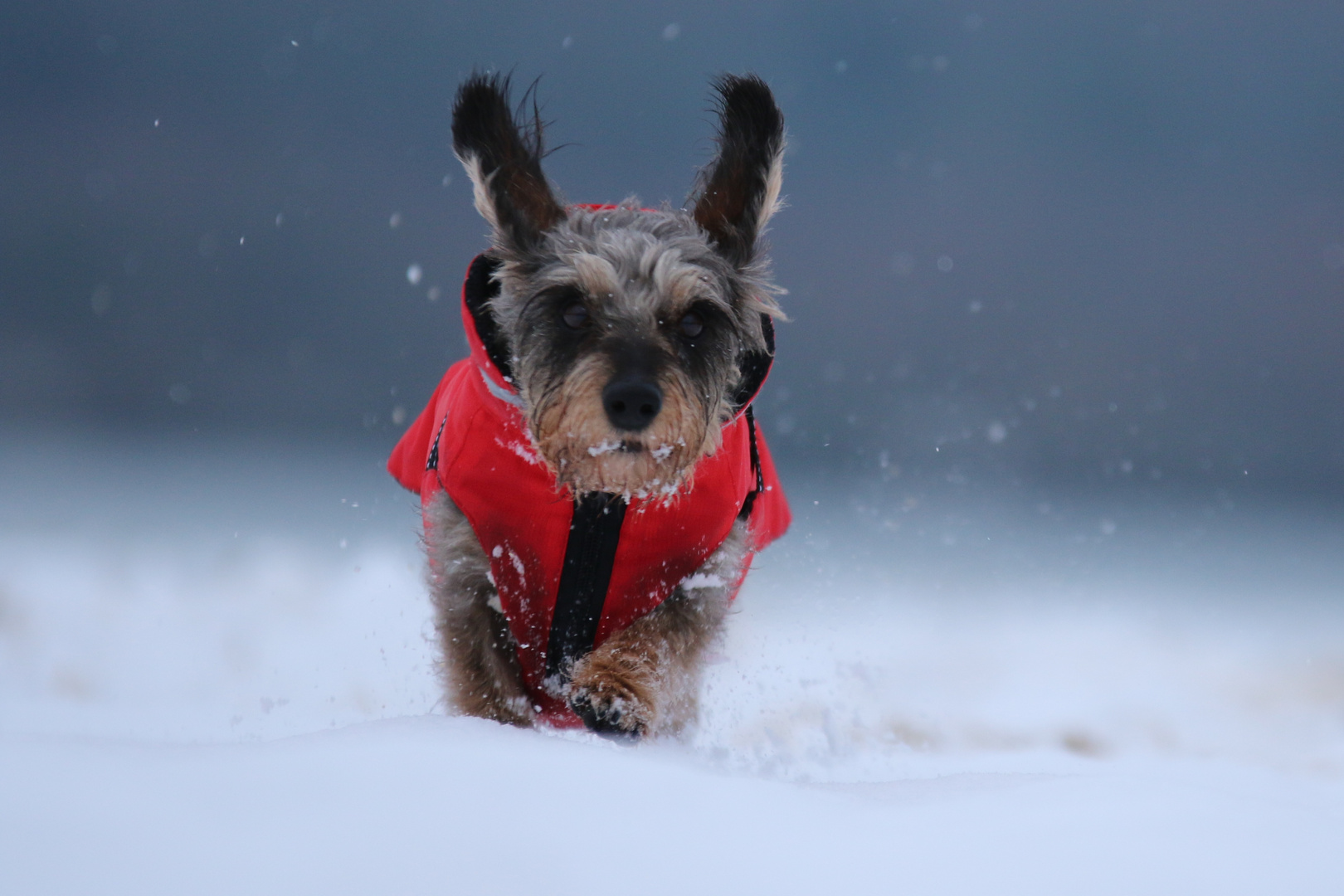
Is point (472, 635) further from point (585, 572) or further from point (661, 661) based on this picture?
point (661, 661)

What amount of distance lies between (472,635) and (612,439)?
1.49 m

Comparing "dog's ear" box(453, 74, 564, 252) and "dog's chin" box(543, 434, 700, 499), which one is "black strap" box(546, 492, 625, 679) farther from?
"dog's ear" box(453, 74, 564, 252)

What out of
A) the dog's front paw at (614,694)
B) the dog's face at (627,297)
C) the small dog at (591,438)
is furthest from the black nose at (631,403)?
the dog's front paw at (614,694)

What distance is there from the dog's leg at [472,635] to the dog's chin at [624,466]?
76 centimetres

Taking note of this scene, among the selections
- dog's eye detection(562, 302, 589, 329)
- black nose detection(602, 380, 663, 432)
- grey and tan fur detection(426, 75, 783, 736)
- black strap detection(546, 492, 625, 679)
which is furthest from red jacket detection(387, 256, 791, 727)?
black nose detection(602, 380, 663, 432)

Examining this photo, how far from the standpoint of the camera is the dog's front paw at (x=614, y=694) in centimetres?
356

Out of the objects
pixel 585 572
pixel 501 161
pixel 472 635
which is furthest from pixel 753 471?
pixel 501 161

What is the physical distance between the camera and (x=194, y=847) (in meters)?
1.92

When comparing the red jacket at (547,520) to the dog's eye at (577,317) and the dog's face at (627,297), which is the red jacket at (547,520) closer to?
the dog's face at (627,297)

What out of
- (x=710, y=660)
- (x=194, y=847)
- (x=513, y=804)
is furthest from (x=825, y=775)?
(x=194, y=847)

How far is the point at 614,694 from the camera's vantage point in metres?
3.62

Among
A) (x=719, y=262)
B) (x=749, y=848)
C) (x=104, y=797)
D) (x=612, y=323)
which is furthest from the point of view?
(x=719, y=262)

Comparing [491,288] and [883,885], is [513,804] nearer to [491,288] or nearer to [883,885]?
[883,885]

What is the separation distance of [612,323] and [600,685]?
1583 mm
